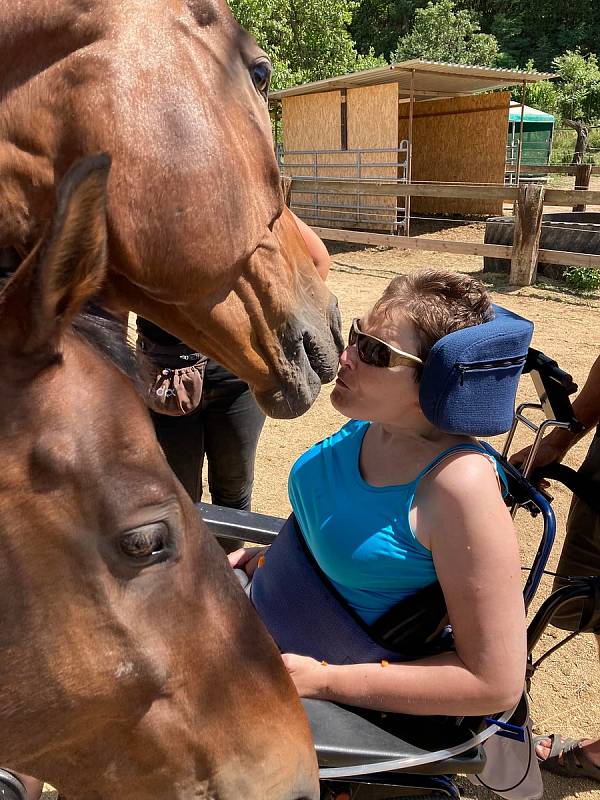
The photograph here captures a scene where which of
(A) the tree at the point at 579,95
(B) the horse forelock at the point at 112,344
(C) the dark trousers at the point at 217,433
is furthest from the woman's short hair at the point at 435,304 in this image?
(A) the tree at the point at 579,95

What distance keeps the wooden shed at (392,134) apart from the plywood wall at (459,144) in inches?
1.0

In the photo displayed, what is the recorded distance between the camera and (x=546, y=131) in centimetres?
2630

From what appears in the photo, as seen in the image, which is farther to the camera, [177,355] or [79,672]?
[177,355]

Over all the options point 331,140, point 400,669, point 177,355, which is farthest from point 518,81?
point 400,669

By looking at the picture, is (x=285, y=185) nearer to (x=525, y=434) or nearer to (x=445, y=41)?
(x=525, y=434)

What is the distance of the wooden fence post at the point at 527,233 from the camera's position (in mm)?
8695

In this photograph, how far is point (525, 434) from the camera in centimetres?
498

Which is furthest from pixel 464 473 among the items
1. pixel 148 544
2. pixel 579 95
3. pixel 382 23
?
pixel 382 23

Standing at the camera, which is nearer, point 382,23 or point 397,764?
point 397,764

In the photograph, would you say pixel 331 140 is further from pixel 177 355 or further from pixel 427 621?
pixel 427 621

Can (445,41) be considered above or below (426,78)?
above

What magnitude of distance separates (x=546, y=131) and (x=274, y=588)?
28.2 metres

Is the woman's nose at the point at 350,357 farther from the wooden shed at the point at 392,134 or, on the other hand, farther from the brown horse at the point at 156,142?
the wooden shed at the point at 392,134

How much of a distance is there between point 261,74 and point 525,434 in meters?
3.80
